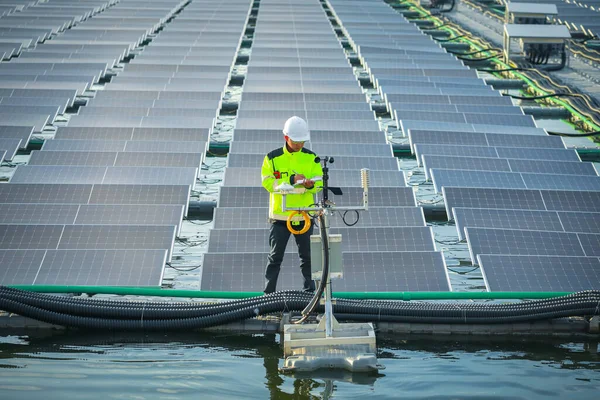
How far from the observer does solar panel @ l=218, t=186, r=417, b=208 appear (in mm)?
14508

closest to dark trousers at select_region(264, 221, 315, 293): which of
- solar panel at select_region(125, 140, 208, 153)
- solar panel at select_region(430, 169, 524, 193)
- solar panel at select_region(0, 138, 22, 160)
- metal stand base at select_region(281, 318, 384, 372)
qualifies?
metal stand base at select_region(281, 318, 384, 372)

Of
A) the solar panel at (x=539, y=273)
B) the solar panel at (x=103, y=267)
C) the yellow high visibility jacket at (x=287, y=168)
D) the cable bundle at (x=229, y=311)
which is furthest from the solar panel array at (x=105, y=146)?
the solar panel at (x=539, y=273)

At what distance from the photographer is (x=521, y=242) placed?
42.4ft

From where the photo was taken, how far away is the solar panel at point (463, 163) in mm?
17703

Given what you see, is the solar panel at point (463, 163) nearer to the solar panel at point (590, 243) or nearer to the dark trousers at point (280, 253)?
the solar panel at point (590, 243)

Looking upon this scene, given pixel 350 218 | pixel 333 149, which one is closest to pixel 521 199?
pixel 350 218

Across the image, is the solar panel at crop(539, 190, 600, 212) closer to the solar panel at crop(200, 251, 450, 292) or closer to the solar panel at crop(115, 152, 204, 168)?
the solar panel at crop(200, 251, 450, 292)

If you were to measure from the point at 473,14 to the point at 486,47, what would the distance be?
54.1ft

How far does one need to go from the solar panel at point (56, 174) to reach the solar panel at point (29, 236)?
2937 millimetres

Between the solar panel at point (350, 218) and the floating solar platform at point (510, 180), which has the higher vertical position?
the floating solar platform at point (510, 180)

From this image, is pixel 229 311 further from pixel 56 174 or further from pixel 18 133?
pixel 18 133

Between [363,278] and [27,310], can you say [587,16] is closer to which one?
[363,278]

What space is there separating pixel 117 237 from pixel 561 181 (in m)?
8.05

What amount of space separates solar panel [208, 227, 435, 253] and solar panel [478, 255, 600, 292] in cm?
100
